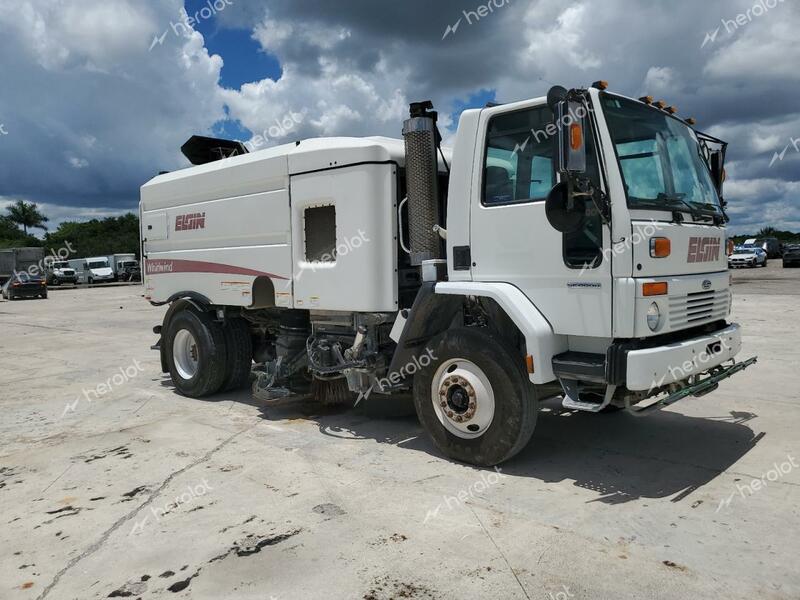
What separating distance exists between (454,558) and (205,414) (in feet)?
14.3

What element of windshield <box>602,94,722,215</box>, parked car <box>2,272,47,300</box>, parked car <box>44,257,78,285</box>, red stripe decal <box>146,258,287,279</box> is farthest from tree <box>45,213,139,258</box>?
windshield <box>602,94,722,215</box>

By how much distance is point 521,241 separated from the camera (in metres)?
4.78

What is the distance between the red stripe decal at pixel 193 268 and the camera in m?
7.01

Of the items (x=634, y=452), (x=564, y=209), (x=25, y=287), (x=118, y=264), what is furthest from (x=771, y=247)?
(x=564, y=209)

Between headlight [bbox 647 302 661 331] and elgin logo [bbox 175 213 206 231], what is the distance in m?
5.20

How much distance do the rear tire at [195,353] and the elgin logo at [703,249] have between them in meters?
5.32

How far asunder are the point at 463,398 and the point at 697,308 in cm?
190

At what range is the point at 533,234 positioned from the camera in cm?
472

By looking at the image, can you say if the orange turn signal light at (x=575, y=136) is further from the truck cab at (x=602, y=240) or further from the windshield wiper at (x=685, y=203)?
the windshield wiper at (x=685, y=203)

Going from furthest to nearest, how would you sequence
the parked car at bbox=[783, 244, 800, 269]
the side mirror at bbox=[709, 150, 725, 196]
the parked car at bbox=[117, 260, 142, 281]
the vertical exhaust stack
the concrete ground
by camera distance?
the parked car at bbox=[117, 260, 142, 281], the parked car at bbox=[783, 244, 800, 269], the side mirror at bbox=[709, 150, 725, 196], the vertical exhaust stack, the concrete ground

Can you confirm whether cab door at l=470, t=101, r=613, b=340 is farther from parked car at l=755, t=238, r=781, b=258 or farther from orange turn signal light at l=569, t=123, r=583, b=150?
parked car at l=755, t=238, r=781, b=258

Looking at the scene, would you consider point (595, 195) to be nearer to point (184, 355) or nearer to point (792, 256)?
point (184, 355)

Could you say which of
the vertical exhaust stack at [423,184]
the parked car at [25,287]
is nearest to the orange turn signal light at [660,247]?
the vertical exhaust stack at [423,184]

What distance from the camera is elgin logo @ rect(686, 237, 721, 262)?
15.6ft
